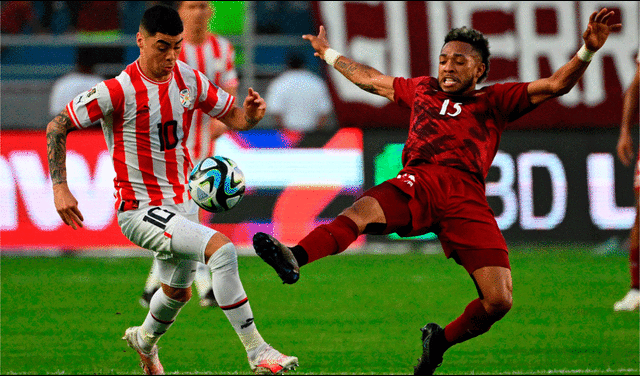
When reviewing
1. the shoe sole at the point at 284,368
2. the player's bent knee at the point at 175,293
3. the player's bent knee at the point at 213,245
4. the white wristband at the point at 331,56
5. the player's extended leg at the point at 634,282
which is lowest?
the player's extended leg at the point at 634,282

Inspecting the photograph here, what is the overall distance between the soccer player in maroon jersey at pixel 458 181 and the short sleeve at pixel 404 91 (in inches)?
1.7

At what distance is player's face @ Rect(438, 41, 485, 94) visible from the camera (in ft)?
17.6

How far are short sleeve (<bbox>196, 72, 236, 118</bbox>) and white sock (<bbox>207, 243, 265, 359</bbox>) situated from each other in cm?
111

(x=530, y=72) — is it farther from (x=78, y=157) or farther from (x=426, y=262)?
(x=78, y=157)

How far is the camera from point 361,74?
19.2 ft

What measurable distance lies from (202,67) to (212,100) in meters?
2.32

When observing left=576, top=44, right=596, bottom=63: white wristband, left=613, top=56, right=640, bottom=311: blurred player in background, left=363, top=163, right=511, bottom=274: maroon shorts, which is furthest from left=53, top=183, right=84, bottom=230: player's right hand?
left=613, top=56, right=640, bottom=311: blurred player in background

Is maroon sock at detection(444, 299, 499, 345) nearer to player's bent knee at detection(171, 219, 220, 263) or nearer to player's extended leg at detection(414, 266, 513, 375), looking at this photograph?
player's extended leg at detection(414, 266, 513, 375)

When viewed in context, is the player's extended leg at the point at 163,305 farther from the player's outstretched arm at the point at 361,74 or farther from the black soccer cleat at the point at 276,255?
the player's outstretched arm at the point at 361,74

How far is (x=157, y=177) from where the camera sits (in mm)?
5281

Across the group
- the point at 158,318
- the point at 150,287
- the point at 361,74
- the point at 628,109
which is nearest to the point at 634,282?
the point at 628,109

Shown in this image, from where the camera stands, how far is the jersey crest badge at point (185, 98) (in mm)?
5328

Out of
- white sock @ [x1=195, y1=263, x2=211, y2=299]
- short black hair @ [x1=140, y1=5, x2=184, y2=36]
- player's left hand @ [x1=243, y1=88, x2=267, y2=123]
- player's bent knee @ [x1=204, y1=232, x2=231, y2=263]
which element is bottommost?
white sock @ [x1=195, y1=263, x2=211, y2=299]

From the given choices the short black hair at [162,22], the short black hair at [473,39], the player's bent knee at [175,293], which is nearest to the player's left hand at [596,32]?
the short black hair at [473,39]
